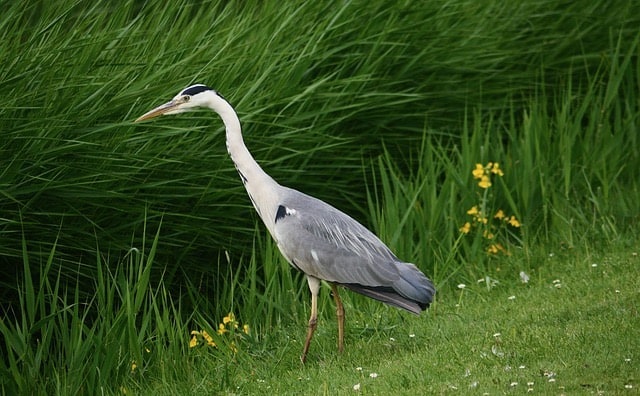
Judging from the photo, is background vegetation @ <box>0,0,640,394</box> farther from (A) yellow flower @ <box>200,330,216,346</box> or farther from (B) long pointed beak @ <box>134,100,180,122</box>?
(B) long pointed beak @ <box>134,100,180,122</box>

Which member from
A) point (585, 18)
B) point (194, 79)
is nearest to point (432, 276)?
point (194, 79)

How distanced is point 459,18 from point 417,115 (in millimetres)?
955

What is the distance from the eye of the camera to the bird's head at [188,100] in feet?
19.9

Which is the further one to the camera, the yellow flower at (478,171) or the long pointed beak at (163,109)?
the yellow flower at (478,171)

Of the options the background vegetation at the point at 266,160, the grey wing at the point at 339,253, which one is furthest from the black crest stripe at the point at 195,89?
the grey wing at the point at 339,253

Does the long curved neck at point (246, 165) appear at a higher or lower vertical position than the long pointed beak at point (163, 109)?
lower

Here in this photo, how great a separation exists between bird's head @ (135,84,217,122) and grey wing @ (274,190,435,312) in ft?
2.22

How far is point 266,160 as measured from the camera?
7.52m

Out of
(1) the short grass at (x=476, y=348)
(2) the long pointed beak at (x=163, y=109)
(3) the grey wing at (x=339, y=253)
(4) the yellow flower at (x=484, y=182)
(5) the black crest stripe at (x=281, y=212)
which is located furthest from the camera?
(4) the yellow flower at (x=484, y=182)

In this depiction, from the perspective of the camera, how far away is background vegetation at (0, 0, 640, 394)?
6145mm

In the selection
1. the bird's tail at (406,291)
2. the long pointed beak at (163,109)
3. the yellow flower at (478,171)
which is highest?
the long pointed beak at (163,109)

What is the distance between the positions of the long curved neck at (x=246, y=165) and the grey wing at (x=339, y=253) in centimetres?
8

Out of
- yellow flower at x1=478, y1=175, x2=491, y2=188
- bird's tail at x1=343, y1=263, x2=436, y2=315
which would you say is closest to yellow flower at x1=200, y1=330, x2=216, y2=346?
bird's tail at x1=343, y1=263, x2=436, y2=315

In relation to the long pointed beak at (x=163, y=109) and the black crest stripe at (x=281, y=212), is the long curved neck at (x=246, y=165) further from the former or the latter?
the long pointed beak at (x=163, y=109)
